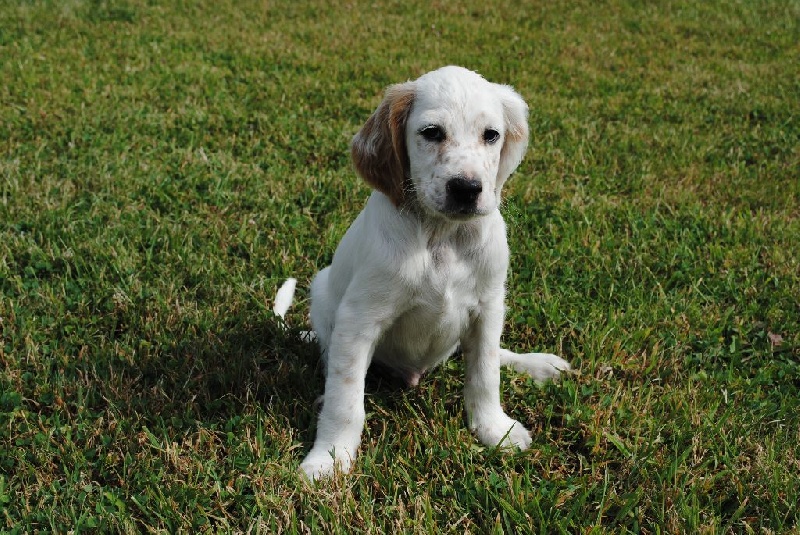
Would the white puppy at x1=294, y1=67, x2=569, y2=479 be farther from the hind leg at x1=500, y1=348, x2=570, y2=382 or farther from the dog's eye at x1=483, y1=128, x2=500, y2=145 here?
the hind leg at x1=500, y1=348, x2=570, y2=382

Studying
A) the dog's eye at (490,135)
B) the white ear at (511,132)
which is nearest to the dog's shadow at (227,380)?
the white ear at (511,132)

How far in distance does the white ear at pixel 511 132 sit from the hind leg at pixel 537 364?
965 mm

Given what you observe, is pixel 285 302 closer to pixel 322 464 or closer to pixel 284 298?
pixel 284 298

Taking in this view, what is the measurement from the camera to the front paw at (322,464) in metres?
2.72

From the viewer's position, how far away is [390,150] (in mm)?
2725

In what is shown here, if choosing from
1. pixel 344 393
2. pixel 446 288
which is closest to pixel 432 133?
pixel 446 288

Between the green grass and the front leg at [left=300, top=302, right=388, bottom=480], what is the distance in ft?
0.33

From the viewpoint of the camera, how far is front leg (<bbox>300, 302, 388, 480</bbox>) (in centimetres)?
274

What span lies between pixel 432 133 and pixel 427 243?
0.41 meters

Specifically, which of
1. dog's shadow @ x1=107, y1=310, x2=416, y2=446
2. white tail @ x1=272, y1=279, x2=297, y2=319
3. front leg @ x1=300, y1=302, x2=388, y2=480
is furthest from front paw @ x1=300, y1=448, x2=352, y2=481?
white tail @ x1=272, y1=279, x2=297, y2=319

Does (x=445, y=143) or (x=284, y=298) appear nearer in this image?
(x=445, y=143)

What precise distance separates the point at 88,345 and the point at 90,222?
126 cm

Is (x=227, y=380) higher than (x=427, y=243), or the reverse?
(x=427, y=243)

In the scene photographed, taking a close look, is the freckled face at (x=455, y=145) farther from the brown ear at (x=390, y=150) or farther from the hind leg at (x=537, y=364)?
the hind leg at (x=537, y=364)
